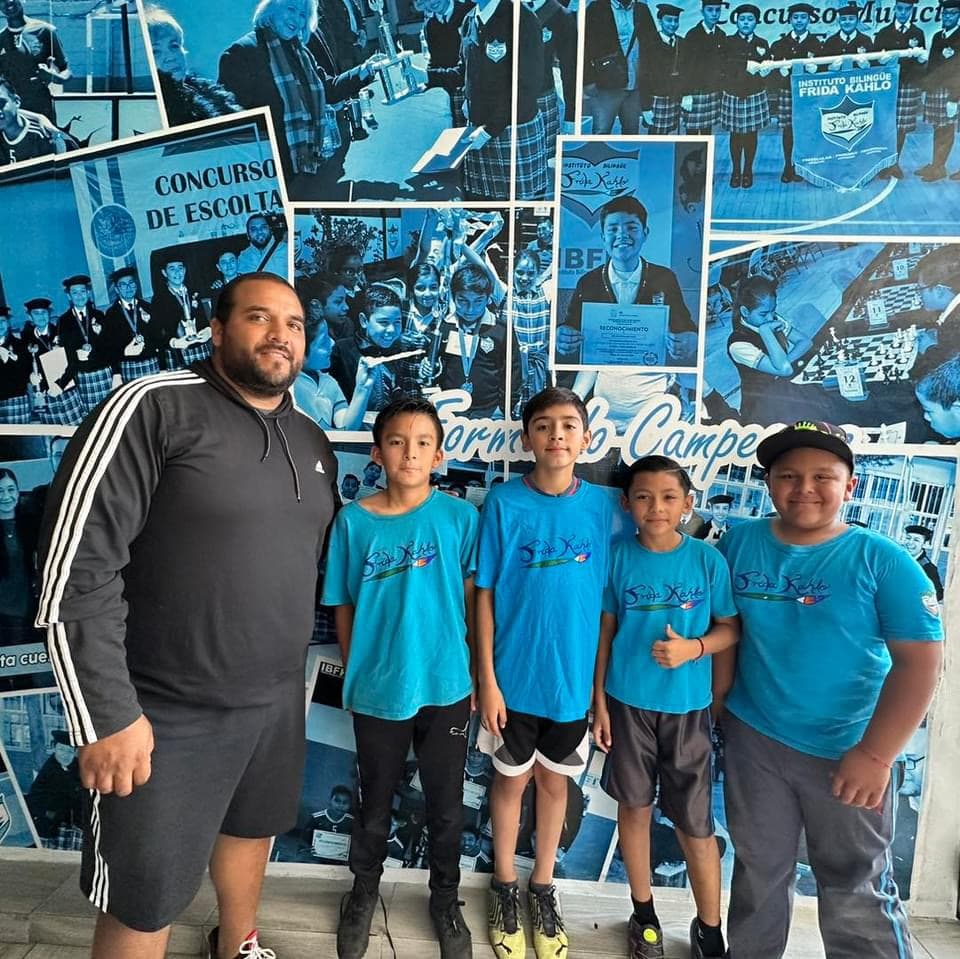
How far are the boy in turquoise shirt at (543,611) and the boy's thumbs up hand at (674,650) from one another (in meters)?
0.20

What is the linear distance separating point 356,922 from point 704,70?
9.49 ft

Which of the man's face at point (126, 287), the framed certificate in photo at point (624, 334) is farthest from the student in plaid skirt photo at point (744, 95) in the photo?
the man's face at point (126, 287)

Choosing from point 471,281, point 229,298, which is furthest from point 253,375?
point 471,281

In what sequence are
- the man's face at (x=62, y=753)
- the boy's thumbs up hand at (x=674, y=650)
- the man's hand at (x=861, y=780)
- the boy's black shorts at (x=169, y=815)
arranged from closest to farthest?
the boy's black shorts at (x=169, y=815)
the man's hand at (x=861, y=780)
the boy's thumbs up hand at (x=674, y=650)
the man's face at (x=62, y=753)

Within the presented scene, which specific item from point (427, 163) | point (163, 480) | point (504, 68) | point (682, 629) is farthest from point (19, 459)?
point (682, 629)

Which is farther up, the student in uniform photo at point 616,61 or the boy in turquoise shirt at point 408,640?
the student in uniform photo at point 616,61

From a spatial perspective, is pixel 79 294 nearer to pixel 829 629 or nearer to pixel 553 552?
pixel 553 552

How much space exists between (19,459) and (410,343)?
1.42 meters

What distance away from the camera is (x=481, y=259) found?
76.7 inches

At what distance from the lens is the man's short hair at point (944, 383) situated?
193cm

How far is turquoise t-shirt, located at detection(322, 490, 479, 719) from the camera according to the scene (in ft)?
5.72

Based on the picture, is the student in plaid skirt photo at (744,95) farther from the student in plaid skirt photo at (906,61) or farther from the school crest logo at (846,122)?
the student in plaid skirt photo at (906,61)

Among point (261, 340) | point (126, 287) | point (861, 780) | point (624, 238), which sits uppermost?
point (624, 238)

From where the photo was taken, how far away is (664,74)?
1.87 m
